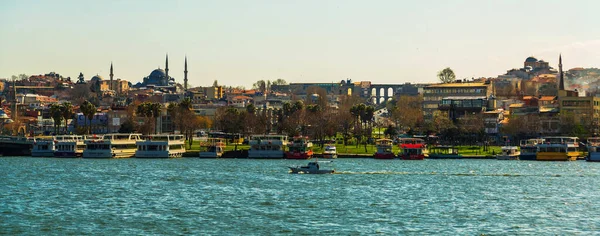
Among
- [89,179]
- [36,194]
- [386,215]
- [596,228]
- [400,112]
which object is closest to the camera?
[596,228]

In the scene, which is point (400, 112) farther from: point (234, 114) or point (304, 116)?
point (234, 114)

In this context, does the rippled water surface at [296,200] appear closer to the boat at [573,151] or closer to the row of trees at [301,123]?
the boat at [573,151]

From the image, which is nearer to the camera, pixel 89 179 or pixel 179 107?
pixel 89 179

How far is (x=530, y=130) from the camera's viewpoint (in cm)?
15462

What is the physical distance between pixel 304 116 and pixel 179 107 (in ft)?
67.0

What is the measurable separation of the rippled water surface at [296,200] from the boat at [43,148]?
27.4m

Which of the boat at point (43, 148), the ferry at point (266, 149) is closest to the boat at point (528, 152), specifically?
the ferry at point (266, 149)

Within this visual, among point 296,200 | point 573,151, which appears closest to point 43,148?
point 573,151

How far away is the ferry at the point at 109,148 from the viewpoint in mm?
129125

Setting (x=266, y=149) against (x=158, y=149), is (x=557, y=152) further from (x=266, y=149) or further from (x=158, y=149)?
(x=158, y=149)

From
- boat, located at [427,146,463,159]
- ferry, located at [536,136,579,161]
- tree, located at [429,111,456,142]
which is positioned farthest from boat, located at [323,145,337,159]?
tree, located at [429,111,456,142]

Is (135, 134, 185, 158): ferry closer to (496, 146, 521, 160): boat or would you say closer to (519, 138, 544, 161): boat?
(496, 146, 521, 160): boat

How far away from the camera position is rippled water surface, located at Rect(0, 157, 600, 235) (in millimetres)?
54500

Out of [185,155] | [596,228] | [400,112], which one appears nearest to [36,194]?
[596,228]
